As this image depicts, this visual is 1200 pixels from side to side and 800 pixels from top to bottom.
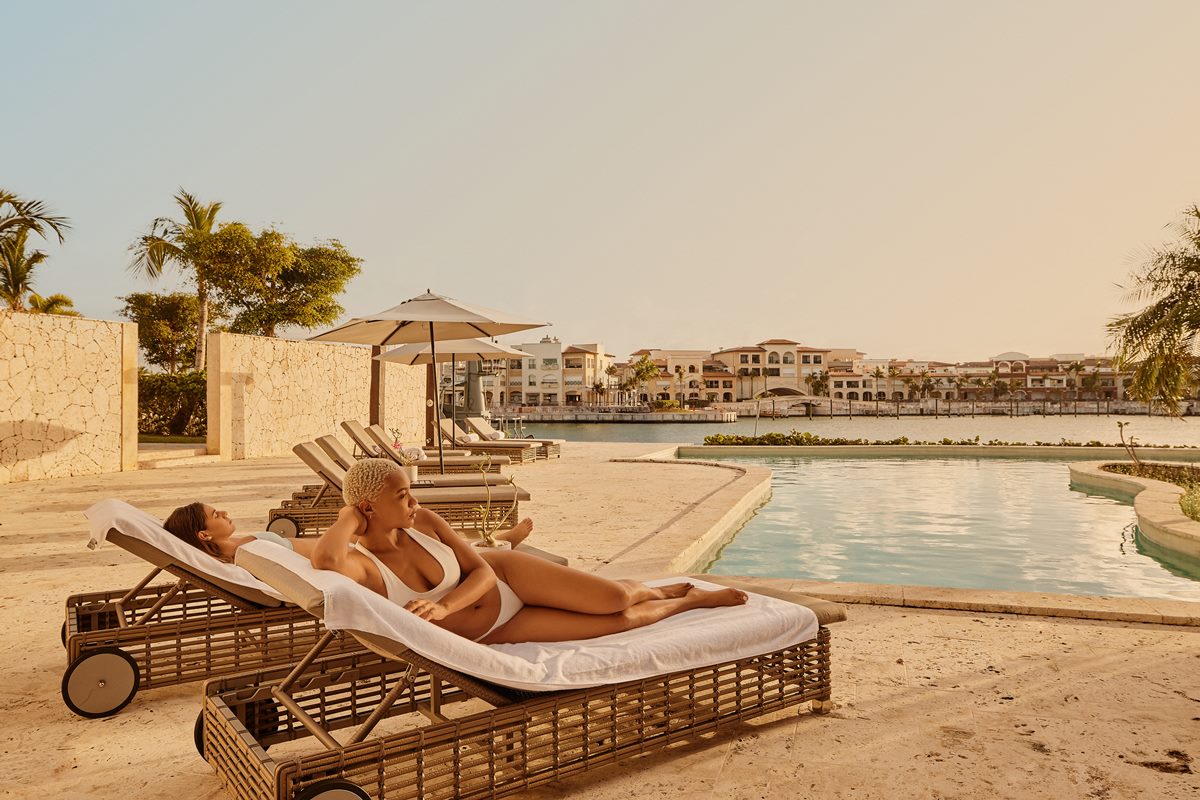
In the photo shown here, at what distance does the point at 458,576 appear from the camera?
2791 millimetres

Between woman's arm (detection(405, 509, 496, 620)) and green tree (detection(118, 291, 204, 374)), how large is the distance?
3570 centimetres

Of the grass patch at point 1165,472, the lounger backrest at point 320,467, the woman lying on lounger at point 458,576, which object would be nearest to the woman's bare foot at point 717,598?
the woman lying on lounger at point 458,576

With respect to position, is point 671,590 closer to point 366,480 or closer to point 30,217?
point 366,480

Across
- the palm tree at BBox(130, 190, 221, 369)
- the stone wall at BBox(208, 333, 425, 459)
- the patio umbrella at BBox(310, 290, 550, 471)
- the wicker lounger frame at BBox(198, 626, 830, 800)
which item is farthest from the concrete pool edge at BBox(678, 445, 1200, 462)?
the palm tree at BBox(130, 190, 221, 369)

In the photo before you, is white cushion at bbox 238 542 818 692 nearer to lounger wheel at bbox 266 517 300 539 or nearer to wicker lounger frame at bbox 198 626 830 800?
wicker lounger frame at bbox 198 626 830 800

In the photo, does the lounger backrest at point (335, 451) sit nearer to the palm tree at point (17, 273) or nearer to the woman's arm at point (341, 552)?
the woman's arm at point (341, 552)

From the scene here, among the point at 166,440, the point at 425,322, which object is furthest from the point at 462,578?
the point at 166,440

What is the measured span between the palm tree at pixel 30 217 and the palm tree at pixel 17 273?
15.4m

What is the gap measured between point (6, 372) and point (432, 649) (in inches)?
514

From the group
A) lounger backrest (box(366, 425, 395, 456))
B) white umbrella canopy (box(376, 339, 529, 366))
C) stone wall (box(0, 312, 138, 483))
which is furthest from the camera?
white umbrella canopy (box(376, 339, 529, 366))

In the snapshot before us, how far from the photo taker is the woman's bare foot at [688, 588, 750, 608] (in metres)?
3.17

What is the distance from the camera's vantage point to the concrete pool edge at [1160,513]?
7.20 m

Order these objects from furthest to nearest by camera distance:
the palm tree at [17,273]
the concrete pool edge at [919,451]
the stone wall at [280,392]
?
the palm tree at [17,273]
the concrete pool edge at [919,451]
the stone wall at [280,392]

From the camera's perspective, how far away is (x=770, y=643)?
2.98 m
